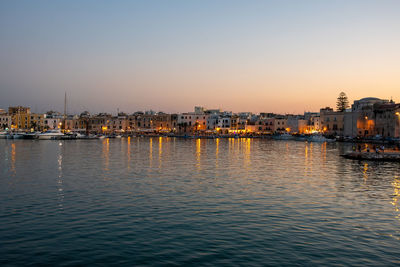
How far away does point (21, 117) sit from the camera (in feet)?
596

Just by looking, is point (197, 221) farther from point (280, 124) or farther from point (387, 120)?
point (280, 124)

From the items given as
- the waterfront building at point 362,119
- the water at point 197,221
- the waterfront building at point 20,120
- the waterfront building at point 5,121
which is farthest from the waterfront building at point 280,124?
the water at point 197,221

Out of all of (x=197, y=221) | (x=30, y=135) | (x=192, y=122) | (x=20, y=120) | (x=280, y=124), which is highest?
(x=20, y=120)

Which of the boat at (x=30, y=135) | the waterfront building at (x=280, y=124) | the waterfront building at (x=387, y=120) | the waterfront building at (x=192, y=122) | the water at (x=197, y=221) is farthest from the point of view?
the waterfront building at (x=192, y=122)

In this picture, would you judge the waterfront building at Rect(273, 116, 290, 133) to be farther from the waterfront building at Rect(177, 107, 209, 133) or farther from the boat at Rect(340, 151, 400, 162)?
the boat at Rect(340, 151, 400, 162)

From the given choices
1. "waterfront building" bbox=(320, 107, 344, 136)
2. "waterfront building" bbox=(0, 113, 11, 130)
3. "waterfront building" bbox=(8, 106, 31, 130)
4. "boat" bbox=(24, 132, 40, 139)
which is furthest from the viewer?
"waterfront building" bbox=(8, 106, 31, 130)

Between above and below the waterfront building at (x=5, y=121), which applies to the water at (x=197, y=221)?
below

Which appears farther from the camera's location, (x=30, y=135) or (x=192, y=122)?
(x=192, y=122)

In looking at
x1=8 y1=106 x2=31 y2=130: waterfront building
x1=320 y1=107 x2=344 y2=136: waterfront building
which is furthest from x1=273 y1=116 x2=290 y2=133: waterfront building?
x1=8 y1=106 x2=31 y2=130: waterfront building

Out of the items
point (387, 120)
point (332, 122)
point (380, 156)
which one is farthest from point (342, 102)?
point (380, 156)

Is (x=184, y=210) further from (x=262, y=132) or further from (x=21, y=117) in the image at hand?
(x=21, y=117)

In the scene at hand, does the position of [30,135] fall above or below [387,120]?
below

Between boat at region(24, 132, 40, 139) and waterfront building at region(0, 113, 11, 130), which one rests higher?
waterfront building at region(0, 113, 11, 130)

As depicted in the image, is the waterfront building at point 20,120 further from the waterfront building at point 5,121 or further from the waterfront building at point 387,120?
the waterfront building at point 387,120
